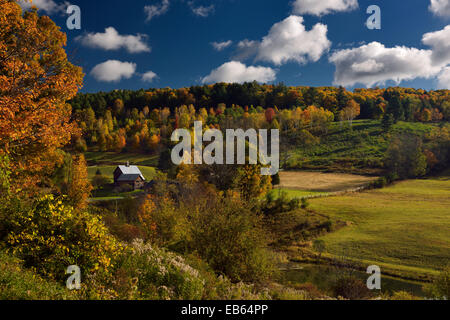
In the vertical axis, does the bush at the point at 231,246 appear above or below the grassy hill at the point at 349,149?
below

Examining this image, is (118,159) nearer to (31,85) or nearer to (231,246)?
(31,85)

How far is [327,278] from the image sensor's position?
78.5 feet

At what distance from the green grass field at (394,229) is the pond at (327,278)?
2267 millimetres

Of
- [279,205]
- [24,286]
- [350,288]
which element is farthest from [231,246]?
[279,205]

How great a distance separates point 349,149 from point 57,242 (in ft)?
338

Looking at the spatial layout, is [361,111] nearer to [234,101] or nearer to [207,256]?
[234,101]

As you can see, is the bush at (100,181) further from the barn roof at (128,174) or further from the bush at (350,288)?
the bush at (350,288)

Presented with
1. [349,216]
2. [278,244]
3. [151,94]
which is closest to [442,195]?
[349,216]

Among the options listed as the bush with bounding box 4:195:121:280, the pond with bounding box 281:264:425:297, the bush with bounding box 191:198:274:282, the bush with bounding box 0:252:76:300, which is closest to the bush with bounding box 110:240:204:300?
the bush with bounding box 4:195:121:280

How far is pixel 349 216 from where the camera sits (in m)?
39.8

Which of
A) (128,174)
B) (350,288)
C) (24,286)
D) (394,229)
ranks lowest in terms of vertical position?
(350,288)

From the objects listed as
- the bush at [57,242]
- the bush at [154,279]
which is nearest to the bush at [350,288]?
the bush at [154,279]

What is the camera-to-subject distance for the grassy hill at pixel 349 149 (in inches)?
3300

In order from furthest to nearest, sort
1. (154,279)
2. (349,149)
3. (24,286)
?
1. (349,149)
2. (154,279)
3. (24,286)
